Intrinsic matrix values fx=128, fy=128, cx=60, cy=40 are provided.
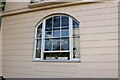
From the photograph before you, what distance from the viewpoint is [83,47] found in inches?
170

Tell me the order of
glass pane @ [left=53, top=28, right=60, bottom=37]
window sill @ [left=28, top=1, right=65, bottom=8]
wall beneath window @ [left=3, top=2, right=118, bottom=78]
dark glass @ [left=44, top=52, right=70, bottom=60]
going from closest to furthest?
wall beneath window @ [left=3, top=2, right=118, bottom=78], dark glass @ [left=44, top=52, right=70, bottom=60], glass pane @ [left=53, top=28, right=60, bottom=37], window sill @ [left=28, top=1, right=65, bottom=8]

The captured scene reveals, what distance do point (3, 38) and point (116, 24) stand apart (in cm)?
470

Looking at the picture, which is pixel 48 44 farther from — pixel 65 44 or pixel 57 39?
pixel 65 44

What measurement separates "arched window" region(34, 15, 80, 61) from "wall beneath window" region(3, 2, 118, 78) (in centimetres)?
20

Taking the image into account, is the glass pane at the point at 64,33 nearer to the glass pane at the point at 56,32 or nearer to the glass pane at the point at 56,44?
the glass pane at the point at 56,32

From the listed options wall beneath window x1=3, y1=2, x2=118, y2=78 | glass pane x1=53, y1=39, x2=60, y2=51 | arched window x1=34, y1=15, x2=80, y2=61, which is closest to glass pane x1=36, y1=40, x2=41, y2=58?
arched window x1=34, y1=15, x2=80, y2=61

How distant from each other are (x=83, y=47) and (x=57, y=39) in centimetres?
106

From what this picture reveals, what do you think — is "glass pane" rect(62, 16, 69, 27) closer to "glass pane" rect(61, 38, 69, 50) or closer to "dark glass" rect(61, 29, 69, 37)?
"dark glass" rect(61, 29, 69, 37)

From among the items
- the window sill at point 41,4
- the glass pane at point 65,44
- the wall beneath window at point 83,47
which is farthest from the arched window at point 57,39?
the window sill at point 41,4

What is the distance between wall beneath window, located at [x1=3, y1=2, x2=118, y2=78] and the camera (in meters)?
4.05

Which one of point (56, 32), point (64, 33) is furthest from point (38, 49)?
point (64, 33)

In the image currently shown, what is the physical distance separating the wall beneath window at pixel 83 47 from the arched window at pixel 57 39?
20cm

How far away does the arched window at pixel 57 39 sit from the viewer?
4.55 metres

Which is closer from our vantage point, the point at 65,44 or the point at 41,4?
the point at 65,44
